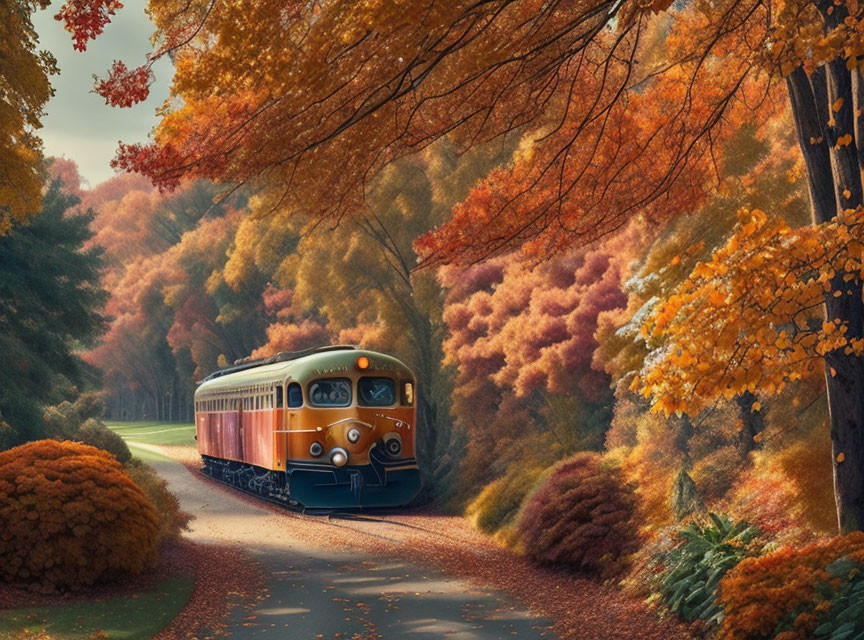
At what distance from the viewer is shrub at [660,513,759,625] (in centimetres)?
1034

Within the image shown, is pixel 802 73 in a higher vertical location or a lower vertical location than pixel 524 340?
higher

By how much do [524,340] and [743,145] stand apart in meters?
7.08

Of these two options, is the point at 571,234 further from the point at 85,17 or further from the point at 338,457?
the point at 338,457

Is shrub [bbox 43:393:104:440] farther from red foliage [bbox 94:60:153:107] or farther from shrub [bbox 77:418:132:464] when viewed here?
red foliage [bbox 94:60:153:107]

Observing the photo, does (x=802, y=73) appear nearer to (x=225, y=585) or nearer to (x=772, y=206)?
(x=772, y=206)

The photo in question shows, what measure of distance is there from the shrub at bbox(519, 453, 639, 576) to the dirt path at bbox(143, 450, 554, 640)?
60.2 inches

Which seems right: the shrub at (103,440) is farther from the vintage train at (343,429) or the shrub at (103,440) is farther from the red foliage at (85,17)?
the red foliage at (85,17)

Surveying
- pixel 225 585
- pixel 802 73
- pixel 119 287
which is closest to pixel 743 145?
pixel 802 73

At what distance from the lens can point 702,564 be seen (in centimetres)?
1085

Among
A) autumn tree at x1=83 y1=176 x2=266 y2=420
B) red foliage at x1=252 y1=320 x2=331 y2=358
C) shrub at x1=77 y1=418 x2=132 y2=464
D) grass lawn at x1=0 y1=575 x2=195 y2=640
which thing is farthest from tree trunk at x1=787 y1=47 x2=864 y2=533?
autumn tree at x1=83 y1=176 x2=266 y2=420

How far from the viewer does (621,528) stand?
46.0ft

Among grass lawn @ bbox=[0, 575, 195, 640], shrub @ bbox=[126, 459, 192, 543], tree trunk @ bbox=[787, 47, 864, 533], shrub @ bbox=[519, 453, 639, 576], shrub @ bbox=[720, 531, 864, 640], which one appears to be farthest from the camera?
shrub @ bbox=[126, 459, 192, 543]

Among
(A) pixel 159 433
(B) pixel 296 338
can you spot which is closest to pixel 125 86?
(B) pixel 296 338

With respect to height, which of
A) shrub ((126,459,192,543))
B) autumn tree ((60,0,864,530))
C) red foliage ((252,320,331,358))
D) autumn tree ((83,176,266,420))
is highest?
autumn tree ((83,176,266,420))
